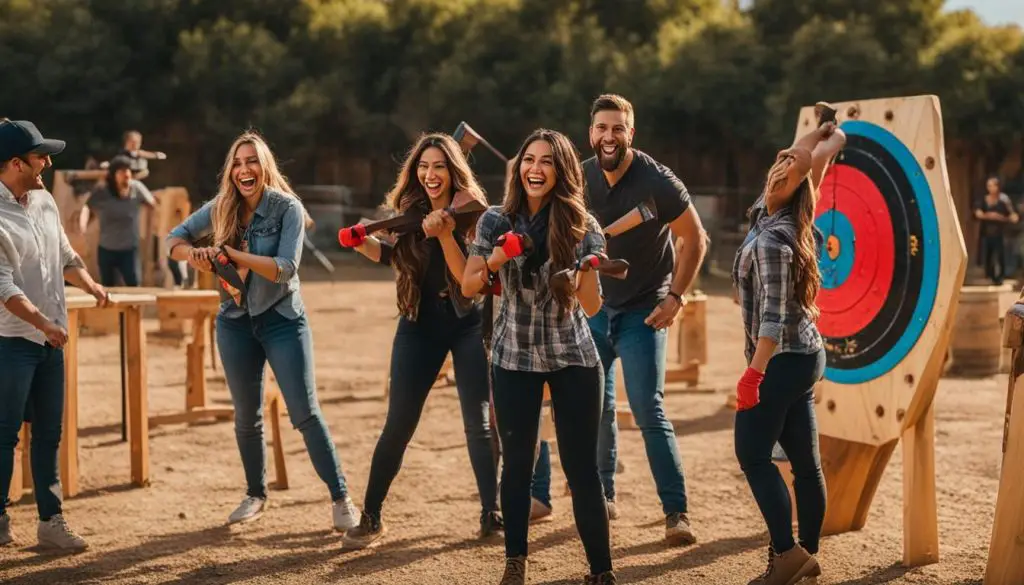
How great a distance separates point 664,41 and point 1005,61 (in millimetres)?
6241

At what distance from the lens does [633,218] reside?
5.34 m

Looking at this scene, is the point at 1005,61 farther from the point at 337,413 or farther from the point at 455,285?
the point at 455,285

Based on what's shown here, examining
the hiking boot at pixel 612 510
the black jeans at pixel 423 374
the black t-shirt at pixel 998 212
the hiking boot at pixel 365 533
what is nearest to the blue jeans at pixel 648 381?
the hiking boot at pixel 612 510

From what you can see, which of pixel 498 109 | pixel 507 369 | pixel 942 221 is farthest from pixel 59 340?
pixel 498 109

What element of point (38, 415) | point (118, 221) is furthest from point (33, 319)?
point (118, 221)

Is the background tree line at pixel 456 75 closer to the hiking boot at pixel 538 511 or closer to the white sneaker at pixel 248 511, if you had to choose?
the hiking boot at pixel 538 511

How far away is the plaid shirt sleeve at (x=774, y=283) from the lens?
4613mm

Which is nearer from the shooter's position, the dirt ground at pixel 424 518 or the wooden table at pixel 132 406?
the dirt ground at pixel 424 518

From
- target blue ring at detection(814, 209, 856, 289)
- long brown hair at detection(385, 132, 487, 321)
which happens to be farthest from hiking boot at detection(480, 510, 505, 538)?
target blue ring at detection(814, 209, 856, 289)

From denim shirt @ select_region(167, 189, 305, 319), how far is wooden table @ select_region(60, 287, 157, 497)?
1.06 metres

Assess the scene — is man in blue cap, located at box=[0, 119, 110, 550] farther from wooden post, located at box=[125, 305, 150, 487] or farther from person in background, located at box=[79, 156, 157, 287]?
person in background, located at box=[79, 156, 157, 287]

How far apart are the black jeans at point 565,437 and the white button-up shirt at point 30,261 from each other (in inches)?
82.5

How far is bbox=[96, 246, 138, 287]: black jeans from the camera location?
39.2ft

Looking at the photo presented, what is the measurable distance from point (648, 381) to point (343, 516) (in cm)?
147
